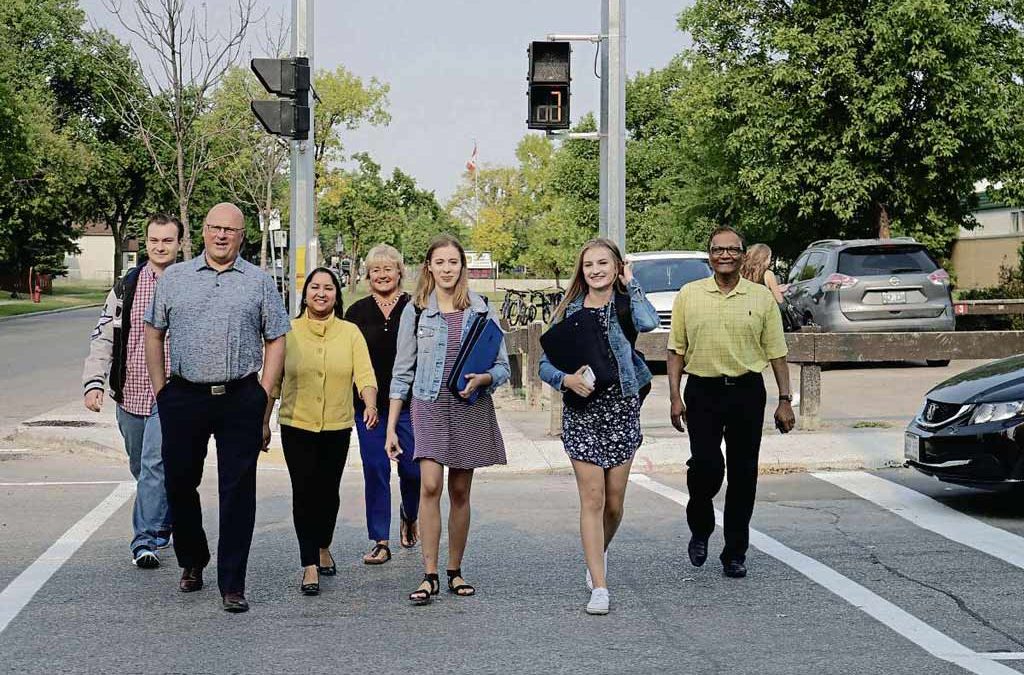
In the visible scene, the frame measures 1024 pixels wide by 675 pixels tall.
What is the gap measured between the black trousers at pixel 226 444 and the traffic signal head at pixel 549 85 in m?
9.84

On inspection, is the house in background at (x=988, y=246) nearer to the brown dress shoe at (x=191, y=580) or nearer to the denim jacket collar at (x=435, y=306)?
the denim jacket collar at (x=435, y=306)

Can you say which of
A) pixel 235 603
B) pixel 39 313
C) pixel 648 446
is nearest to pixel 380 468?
pixel 235 603

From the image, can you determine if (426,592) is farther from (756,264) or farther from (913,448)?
(756,264)

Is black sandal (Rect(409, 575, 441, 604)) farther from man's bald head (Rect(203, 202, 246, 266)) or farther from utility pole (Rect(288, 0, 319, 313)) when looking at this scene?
utility pole (Rect(288, 0, 319, 313))

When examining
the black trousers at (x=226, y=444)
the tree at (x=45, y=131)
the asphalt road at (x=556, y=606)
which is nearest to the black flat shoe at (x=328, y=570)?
the asphalt road at (x=556, y=606)

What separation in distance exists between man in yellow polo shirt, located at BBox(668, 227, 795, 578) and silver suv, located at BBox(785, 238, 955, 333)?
12.1 m

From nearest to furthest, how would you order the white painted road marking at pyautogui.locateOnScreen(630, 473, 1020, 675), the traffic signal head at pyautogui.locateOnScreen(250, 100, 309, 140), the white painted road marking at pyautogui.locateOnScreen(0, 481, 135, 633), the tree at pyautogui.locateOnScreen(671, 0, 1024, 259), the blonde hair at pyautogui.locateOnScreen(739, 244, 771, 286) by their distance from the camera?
the white painted road marking at pyautogui.locateOnScreen(630, 473, 1020, 675)
the white painted road marking at pyautogui.locateOnScreen(0, 481, 135, 633)
the blonde hair at pyautogui.locateOnScreen(739, 244, 771, 286)
the traffic signal head at pyautogui.locateOnScreen(250, 100, 309, 140)
the tree at pyautogui.locateOnScreen(671, 0, 1024, 259)

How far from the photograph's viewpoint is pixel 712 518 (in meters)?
7.54

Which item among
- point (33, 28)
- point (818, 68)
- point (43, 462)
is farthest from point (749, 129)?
point (33, 28)

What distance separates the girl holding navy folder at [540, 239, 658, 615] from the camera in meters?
6.60

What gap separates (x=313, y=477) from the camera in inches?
283

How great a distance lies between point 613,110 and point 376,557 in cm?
929

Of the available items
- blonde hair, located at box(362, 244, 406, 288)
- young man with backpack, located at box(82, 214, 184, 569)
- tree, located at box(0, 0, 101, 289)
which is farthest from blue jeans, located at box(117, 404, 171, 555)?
tree, located at box(0, 0, 101, 289)

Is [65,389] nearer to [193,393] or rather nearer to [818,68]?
[193,393]
